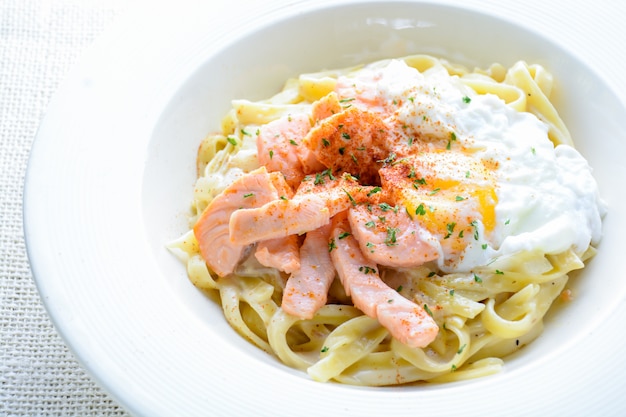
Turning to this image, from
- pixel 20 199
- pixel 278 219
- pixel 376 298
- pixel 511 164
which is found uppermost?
pixel 511 164

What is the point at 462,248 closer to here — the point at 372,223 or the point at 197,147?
the point at 372,223

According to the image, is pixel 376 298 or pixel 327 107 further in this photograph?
pixel 327 107

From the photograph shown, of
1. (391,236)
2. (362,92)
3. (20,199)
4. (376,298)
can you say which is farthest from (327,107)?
(20,199)

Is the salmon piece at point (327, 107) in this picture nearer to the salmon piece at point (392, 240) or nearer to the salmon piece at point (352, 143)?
the salmon piece at point (352, 143)

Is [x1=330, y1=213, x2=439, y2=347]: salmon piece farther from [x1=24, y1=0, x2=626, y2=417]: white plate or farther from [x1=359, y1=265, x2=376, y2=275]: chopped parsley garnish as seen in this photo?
[x1=24, y1=0, x2=626, y2=417]: white plate

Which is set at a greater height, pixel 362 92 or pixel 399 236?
pixel 362 92

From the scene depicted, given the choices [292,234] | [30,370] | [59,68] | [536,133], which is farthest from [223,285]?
[59,68]

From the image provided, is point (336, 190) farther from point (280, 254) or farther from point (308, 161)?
point (280, 254)

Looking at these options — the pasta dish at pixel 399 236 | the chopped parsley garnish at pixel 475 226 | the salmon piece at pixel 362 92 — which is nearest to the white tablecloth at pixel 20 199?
the pasta dish at pixel 399 236
